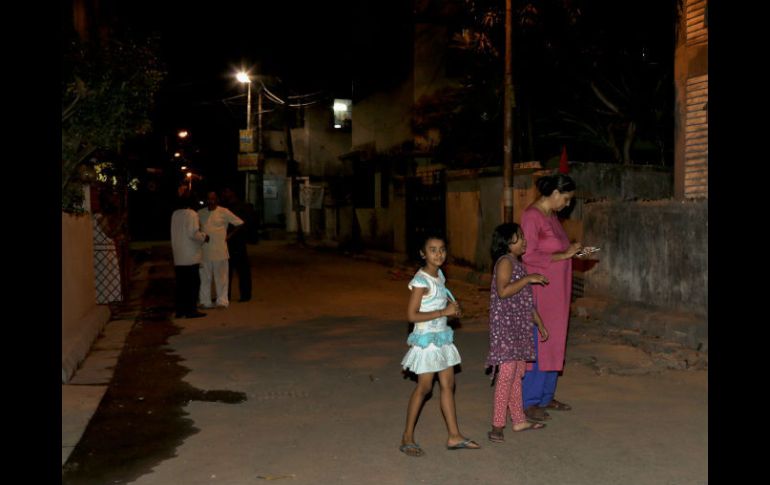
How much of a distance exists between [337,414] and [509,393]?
1544 mm

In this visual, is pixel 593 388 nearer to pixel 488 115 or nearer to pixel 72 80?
pixel 72 80

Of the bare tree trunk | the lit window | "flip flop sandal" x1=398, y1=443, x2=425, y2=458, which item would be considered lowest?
"flip flop sandal" x1=398, y1=443, x2=425, y2=458

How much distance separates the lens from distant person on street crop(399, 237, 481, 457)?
5164mm

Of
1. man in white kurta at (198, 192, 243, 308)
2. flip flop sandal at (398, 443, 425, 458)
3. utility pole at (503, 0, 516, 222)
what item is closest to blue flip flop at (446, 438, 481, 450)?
flip flop sandal at (398, 443, 425, 458)

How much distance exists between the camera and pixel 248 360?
344 inches

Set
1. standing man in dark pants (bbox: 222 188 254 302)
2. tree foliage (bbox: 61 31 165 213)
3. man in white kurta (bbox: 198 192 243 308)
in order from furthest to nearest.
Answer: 1. standing man in dark pants (bbox: 222 188 254 302)
2. man in white kurta (bbox: 198 192 243 308)
3. tree foliage (bbox: 61 31 165 213)

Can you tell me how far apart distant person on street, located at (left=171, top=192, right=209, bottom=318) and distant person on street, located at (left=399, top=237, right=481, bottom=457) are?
7.16 metres

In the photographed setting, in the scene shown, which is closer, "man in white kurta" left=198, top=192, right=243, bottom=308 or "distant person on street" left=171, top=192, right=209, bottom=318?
"distant person on street" left=171, top=192, right=209, bottom=318

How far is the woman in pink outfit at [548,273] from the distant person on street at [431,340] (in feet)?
3.38

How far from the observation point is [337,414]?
6.40m

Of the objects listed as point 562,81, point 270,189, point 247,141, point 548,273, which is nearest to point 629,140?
point 562,81

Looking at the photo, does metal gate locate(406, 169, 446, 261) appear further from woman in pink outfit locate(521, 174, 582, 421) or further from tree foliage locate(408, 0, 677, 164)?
woman in pink outfit locate(521, 174, 582, 421)

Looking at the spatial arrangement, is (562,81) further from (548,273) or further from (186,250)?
(548,273)
